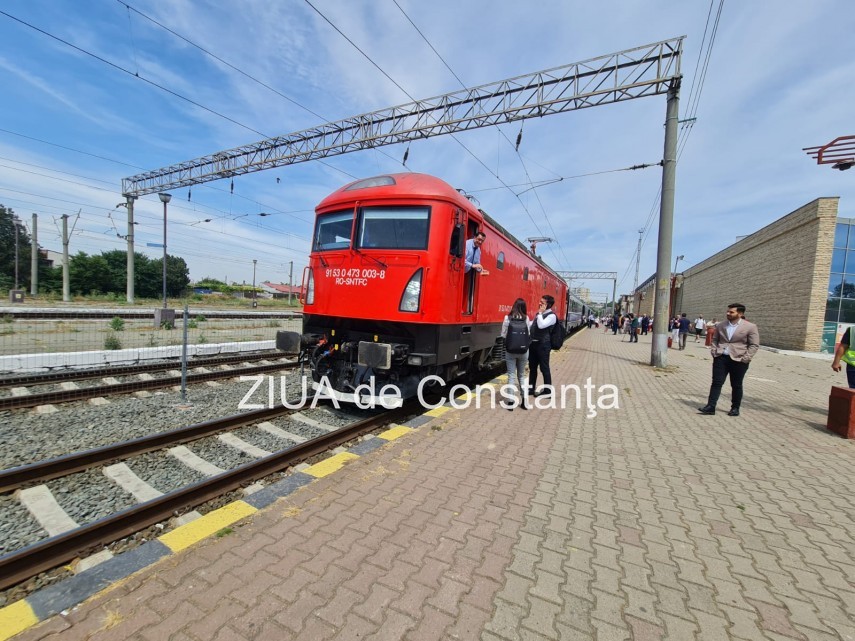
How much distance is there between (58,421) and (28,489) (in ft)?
6.87

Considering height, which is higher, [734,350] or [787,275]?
[787,275]

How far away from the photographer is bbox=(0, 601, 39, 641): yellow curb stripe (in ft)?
5.76

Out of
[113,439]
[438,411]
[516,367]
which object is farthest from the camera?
[516,367]

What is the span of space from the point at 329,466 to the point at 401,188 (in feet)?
12.3

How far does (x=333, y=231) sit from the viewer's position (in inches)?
237

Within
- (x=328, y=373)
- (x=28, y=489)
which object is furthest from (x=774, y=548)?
(x=28, y=489)

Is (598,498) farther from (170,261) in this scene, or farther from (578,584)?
(170,261)

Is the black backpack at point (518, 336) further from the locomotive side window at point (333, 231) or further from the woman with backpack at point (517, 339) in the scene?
the locomotive side window at point (333, 231)

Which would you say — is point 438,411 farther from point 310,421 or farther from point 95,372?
point 95,372

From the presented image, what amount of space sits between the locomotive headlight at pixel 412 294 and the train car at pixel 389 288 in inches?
0.5

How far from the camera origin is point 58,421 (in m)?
4.94

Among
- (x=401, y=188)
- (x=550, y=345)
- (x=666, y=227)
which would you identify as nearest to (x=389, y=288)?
(x=401, y=188)

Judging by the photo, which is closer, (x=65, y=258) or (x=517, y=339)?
(x=517, y=339)

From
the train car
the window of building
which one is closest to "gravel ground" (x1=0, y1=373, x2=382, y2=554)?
the train car
